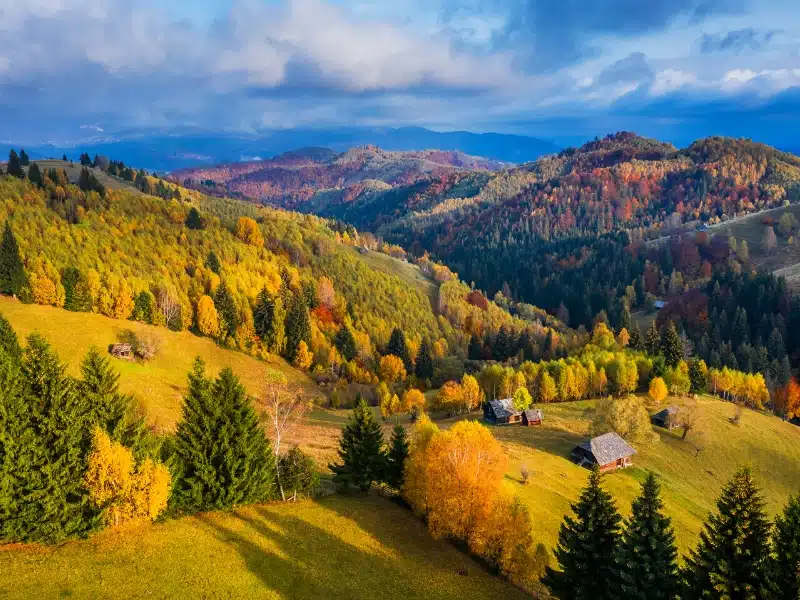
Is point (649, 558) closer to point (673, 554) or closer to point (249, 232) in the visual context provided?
point (673, 554)

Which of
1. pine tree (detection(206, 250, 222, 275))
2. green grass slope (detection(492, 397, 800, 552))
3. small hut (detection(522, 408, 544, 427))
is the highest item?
pine tree (detection(206, 250, 222, 275))

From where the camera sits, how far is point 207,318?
11844cm

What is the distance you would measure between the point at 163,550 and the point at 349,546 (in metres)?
13.5

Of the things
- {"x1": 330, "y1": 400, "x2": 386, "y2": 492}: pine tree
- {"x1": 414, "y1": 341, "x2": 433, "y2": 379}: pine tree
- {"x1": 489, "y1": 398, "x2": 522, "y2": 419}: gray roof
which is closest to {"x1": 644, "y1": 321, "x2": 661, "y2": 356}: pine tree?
{"x1": 414, "y1": 341, "x2": 433, "y2": 379}: pine tree

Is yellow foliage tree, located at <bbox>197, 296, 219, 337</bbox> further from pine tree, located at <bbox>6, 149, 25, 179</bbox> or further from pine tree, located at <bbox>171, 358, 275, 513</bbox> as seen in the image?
pine tree, located at <bbox>6, 149, 25, 179</bbox>

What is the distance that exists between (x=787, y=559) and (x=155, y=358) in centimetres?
9750

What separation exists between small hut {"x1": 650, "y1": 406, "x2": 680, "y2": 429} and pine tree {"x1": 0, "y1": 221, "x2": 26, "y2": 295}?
417 feet

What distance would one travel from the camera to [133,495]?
1308 inches

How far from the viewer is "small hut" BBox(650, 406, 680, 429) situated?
293 feet

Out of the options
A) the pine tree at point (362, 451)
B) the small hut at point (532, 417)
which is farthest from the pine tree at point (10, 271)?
the small hut at point (532, 417)

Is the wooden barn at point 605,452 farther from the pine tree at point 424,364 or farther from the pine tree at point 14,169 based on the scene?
the pine tree at point 14,169

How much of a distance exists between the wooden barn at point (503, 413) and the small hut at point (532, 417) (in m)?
2.97

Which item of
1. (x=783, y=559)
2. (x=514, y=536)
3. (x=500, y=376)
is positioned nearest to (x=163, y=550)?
(x=514, y=536)

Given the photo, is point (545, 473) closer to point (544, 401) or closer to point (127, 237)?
point (544, 401)
